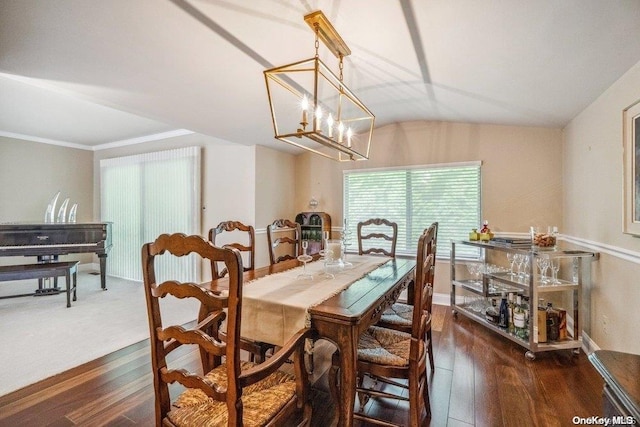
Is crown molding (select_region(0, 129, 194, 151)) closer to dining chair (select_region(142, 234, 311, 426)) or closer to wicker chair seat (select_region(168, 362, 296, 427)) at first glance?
dining chair (select_region(142, 234, 311, 426))

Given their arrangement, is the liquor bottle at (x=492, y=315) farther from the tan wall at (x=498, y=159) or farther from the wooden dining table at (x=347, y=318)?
the wooden dining table at (x=347, y=318)

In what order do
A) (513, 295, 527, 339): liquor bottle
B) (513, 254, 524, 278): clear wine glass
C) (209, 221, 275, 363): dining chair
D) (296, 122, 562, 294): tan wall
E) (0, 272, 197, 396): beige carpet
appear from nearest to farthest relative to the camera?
(209, 221, 275, 363): dining chair, (0, 272, 197, 396): beige carpet, (513, 295, 527, 339): liquor bottle, (513, 254, 524, 278): clear wine glass, (296, 122, 562, 294): tan wall

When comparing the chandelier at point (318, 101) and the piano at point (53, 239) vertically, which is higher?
the chandelier at point (318, 101)

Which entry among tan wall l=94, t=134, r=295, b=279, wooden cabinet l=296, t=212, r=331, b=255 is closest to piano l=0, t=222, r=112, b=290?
tan wall l=94, t=134, r=295, b=279

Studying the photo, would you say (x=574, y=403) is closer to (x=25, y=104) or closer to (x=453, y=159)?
(x=453, y=159)

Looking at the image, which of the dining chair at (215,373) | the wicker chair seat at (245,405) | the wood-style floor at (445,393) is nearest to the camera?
the dining chair at (215,373)

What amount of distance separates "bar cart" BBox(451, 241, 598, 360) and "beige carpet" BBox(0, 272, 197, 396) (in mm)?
3291

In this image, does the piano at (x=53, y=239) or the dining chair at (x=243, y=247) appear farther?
the piano at (x=53, y=239)

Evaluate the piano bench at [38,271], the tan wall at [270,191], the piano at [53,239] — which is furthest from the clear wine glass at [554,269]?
the piano at [53,239]

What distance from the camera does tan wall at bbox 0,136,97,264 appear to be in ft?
16.3

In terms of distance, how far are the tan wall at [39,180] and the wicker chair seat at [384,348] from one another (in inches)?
251

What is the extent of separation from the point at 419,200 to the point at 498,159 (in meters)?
1.05

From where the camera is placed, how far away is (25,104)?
3633 millimetres

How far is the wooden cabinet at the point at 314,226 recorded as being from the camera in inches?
179
